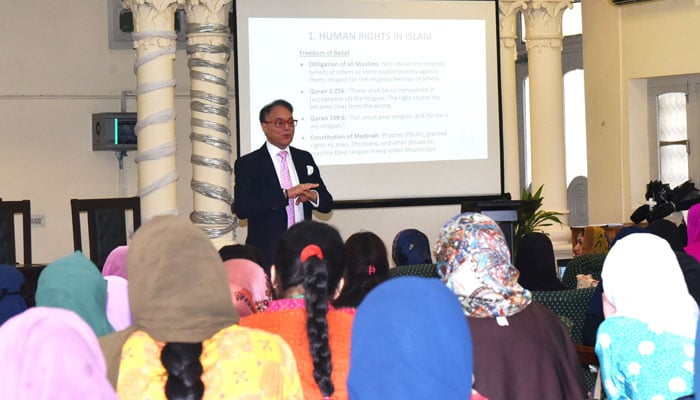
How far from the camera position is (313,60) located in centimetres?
826

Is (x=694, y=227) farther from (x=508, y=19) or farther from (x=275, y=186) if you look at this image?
(x=508, y=19)

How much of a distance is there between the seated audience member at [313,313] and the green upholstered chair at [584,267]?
2.75 m

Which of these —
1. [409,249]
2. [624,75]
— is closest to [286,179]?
[409,249]

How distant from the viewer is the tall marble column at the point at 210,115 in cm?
832

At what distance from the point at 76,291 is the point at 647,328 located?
1.44m

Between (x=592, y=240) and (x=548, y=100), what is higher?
(x=548, y=100)

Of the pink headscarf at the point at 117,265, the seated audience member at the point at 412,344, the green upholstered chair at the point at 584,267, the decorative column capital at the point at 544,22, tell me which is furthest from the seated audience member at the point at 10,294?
the decorative column capital at the point at 544,22

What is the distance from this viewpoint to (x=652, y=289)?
2.88 metres

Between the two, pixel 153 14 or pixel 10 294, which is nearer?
pixel 10 294

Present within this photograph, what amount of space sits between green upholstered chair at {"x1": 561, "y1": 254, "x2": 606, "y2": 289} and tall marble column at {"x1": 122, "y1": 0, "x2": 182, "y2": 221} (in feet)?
11.9

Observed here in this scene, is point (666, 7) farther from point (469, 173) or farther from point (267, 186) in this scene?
point (267, 186)

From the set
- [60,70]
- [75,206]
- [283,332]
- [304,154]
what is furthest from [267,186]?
[60,70]

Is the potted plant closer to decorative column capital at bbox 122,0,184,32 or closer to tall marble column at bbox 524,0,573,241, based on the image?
tall marble column at bbox 524,0,573,241

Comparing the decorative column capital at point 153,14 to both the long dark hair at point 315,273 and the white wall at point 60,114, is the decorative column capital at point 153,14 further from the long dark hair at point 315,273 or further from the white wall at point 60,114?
the long dark hair at point 315,273
